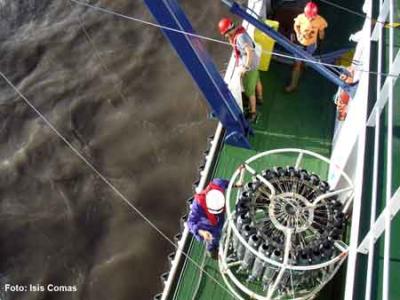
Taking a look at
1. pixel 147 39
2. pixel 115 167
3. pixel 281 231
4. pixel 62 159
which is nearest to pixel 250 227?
pixel 281 231

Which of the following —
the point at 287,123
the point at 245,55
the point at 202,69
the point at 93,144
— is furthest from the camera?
the point at 93,144

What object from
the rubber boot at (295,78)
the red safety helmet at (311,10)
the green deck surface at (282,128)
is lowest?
the green deck surface at (282,128)

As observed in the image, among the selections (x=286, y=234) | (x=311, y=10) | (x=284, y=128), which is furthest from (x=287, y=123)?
(x=286, y=234)

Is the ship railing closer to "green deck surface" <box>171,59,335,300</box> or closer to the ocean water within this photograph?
"green deck surface" <box>171,59,335,300</box>

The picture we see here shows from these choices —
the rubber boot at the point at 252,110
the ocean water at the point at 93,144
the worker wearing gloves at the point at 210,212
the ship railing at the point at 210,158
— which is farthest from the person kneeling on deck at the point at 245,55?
the ocean water at the point at 93,144

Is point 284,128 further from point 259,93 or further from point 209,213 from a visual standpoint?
point 209,213

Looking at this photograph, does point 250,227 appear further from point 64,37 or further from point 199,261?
point 64,37

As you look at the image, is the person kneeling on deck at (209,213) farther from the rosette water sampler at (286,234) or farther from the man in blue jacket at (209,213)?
the rosette water sampler at (286,234)

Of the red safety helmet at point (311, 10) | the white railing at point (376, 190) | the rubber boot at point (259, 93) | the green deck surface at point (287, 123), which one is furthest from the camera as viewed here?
the rubber boot at point (259, 93)
